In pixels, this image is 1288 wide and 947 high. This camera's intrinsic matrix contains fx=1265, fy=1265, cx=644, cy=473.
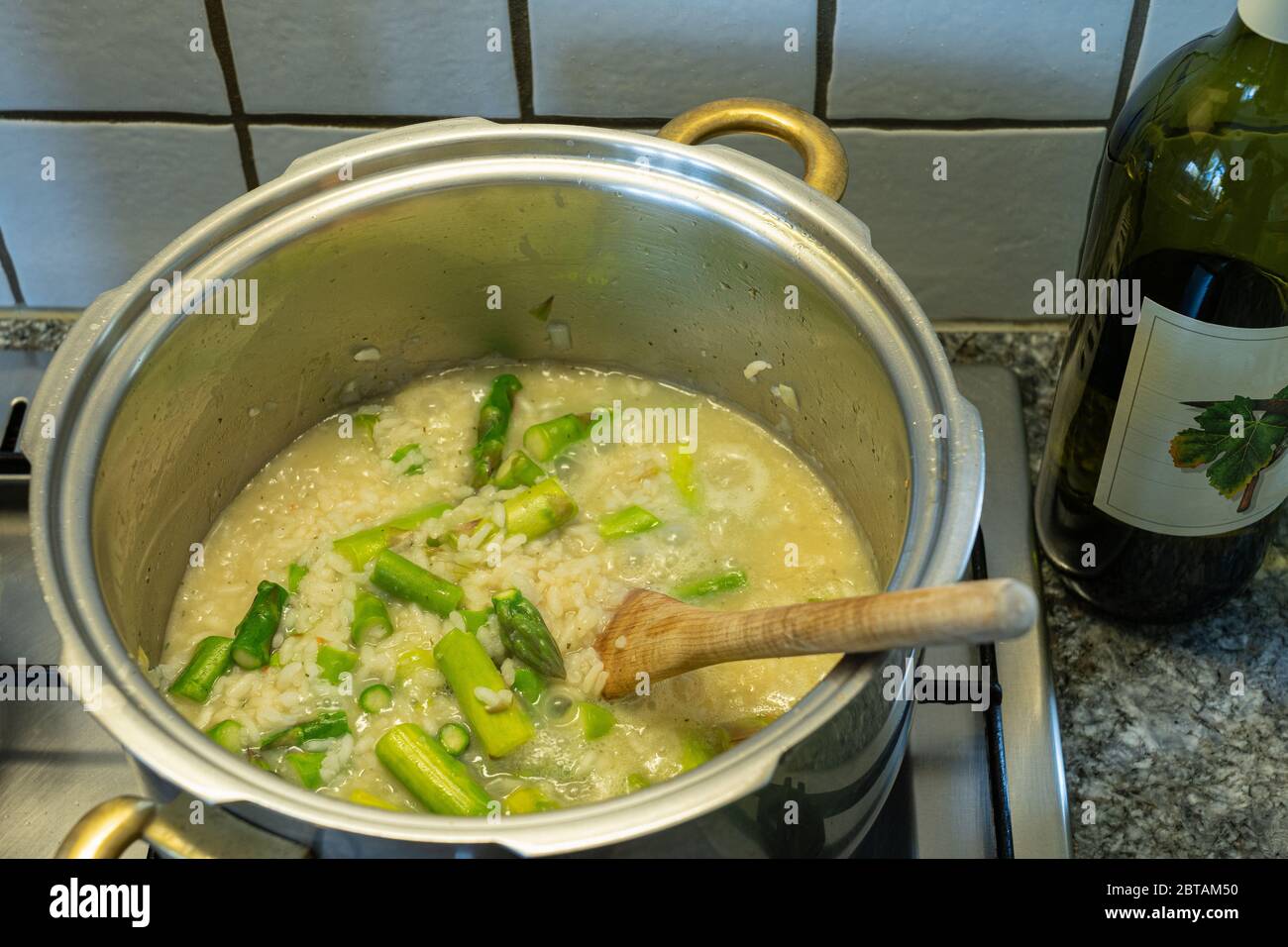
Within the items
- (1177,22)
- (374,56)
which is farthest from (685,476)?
(1177,22)

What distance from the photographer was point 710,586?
1.15 metres

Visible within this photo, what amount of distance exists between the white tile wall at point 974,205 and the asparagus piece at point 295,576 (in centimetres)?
62

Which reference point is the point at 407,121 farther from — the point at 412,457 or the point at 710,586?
the point at 710,586

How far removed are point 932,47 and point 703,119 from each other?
0.28m

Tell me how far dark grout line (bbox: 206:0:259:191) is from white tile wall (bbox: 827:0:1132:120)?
58cm

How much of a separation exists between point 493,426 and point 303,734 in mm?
370

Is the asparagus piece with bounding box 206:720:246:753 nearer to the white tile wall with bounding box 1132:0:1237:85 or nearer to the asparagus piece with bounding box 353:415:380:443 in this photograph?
the asparagus piece with bounding box 353:415:380:443

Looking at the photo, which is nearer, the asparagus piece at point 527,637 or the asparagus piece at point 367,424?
the asparagus piece at point 527,637

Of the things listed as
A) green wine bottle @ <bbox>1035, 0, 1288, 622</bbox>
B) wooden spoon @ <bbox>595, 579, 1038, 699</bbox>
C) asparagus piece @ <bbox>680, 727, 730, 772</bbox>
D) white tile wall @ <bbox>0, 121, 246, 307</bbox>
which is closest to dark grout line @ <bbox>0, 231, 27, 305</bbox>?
white tile wall @ <bbox>0, 121, 246, 307</bbox>

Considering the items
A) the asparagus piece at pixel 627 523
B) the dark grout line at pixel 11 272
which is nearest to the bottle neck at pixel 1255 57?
the asparagus piece at pixel 627 523

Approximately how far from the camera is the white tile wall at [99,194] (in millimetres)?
1306

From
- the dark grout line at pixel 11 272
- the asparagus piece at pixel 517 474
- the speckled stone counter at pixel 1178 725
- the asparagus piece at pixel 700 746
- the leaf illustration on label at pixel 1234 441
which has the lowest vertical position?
the speckled stone counter at pixel 1178 725

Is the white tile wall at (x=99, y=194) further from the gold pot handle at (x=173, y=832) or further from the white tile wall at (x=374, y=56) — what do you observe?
the gold pot handle at (x=173, y=832)

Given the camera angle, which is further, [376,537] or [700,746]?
[376,537]
